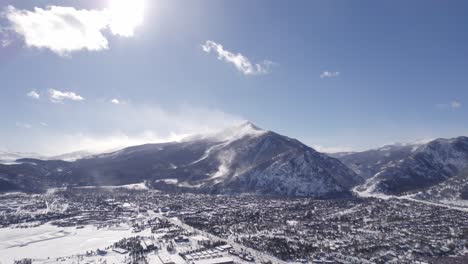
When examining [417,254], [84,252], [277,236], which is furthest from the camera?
[277,236]

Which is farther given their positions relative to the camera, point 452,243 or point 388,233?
point 388,233

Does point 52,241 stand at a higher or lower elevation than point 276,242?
higher

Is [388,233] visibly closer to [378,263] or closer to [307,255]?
[378,263]

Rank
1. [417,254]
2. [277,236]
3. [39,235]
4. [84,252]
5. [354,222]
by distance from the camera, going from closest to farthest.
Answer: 1. [417,254]
2. [84,252]
3. [277,236]
4. [39,235]
5. [354,222]

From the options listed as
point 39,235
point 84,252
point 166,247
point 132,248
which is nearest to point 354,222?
point 166,247

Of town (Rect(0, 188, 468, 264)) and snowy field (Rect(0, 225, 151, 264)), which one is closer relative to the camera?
town (Rect(0, 188, 468, 264))

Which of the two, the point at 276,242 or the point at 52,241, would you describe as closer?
the point at 276,242

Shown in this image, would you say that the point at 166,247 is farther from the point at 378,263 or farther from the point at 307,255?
the point at 378,263

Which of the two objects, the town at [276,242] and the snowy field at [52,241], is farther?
the snowy field at [52,241]
